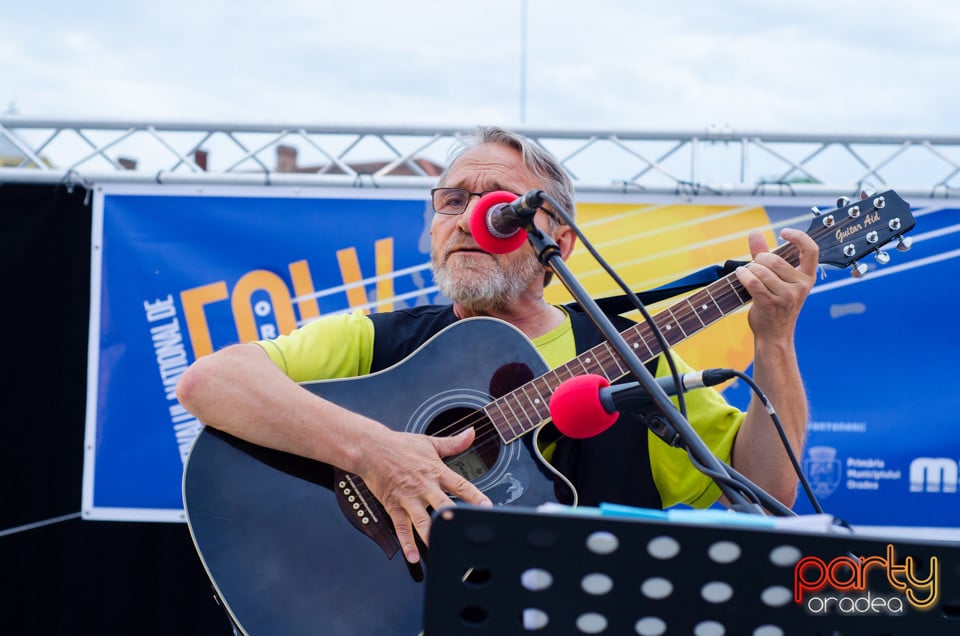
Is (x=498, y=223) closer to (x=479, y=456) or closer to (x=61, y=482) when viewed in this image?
(x=479, y=456)

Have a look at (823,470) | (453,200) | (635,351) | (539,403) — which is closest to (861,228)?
(635,351)

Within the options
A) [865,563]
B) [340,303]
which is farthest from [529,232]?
[340,303]

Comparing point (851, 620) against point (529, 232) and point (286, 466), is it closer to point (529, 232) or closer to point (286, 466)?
point (529, 232)

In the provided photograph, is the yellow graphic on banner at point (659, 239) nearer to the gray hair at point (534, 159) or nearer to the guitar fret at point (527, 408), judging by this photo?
the gray hair at point (534, 159)

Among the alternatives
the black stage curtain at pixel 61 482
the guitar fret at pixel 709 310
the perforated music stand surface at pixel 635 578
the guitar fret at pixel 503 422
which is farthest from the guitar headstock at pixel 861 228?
the black stage curtain at pixel 61 482

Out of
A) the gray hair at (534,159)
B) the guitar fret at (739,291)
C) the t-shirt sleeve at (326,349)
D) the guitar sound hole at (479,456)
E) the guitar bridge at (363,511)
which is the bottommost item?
the guitar bridge at (363,511)

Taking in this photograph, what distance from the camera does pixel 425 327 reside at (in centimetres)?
240

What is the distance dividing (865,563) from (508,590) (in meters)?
0.40

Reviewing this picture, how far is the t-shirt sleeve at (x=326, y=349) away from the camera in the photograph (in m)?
2.25

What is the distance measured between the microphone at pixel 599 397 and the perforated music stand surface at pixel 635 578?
0.47m

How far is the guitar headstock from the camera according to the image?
6.44ft

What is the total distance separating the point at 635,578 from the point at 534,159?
1.69m

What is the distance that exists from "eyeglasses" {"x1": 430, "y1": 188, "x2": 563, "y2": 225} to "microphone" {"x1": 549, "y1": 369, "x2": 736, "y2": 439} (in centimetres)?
105

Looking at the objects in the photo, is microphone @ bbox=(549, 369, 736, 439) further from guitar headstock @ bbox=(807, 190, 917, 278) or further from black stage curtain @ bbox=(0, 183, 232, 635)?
black stage curtain @ bbox=(0, 183, 232, 635)
